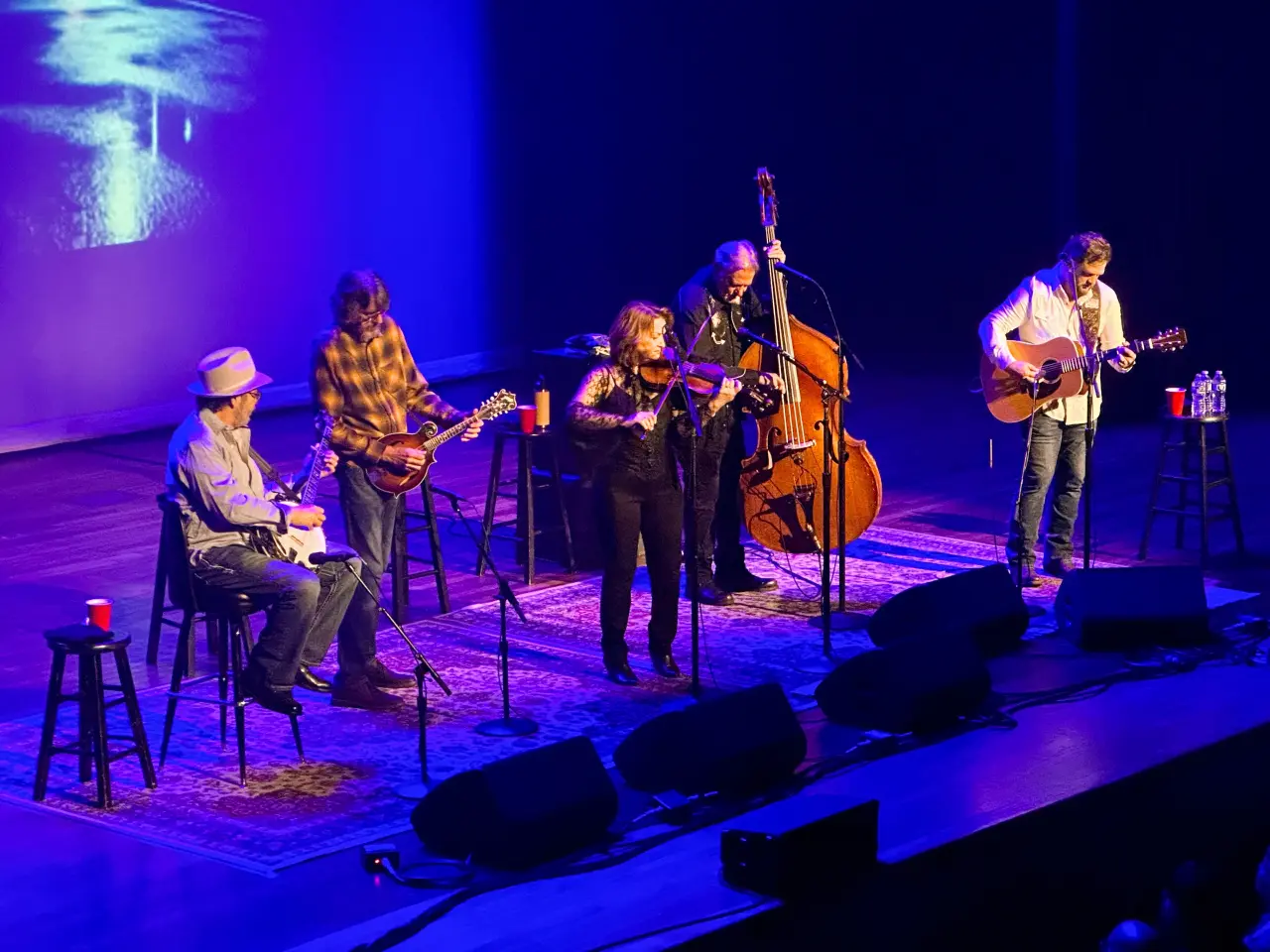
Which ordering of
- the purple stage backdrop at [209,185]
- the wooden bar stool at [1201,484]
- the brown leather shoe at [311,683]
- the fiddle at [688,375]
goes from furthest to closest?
the purple stage backdrop at [209,185] < the wooden bar stool at [1201,484] < the brown leather shoe at [311,683] < the fiddle at [688,375]

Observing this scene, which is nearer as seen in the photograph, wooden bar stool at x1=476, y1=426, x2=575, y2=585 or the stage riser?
the stage riser

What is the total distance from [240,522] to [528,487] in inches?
96.3

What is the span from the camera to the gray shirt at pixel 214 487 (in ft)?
21.6

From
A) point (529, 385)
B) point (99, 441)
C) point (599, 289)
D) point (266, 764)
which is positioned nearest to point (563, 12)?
Answer: point (599, 289)

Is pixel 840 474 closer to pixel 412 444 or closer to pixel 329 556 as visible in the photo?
pixel 412 444

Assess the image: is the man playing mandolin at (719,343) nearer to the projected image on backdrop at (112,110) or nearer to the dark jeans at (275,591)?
the dark jeans at (275,591)

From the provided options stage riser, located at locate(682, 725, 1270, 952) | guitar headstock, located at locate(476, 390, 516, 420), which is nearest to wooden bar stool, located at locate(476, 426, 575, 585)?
guitar headstock, located at locate(476, 390, 516, 420)

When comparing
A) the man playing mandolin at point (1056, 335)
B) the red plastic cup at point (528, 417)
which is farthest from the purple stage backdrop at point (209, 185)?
the man playing mandolin at point (1056, 335)

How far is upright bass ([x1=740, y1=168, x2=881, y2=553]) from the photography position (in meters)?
7.98

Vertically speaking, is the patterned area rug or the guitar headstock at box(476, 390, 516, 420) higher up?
the guitar headstock at box(476, 390, 516, 420)

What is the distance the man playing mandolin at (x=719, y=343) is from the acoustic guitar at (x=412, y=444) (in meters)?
0.88

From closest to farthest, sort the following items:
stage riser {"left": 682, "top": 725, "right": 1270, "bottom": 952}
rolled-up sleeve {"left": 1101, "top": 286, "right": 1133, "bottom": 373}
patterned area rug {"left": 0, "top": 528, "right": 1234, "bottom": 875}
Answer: stage riser {"left": 682, "top": 725, "right": 1270, "bottom": 952} → patterned area rug {"left": 0, "top": 528, "right": 1234, "bottom": 875} → rolled-up sleeve {"left": 1101, "top": 286, "right": 1133, "bottom": 373}

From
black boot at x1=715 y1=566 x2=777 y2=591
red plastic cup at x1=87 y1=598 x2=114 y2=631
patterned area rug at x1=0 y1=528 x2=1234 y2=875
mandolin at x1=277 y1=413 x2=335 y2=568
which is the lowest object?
patterned area rug at x1=0 y1=528 x2=1234 y2=875

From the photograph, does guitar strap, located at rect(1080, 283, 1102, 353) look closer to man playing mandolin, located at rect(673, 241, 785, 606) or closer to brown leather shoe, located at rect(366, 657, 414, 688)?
man playing mandolin, located at rect(673, 241, 785, 606)
